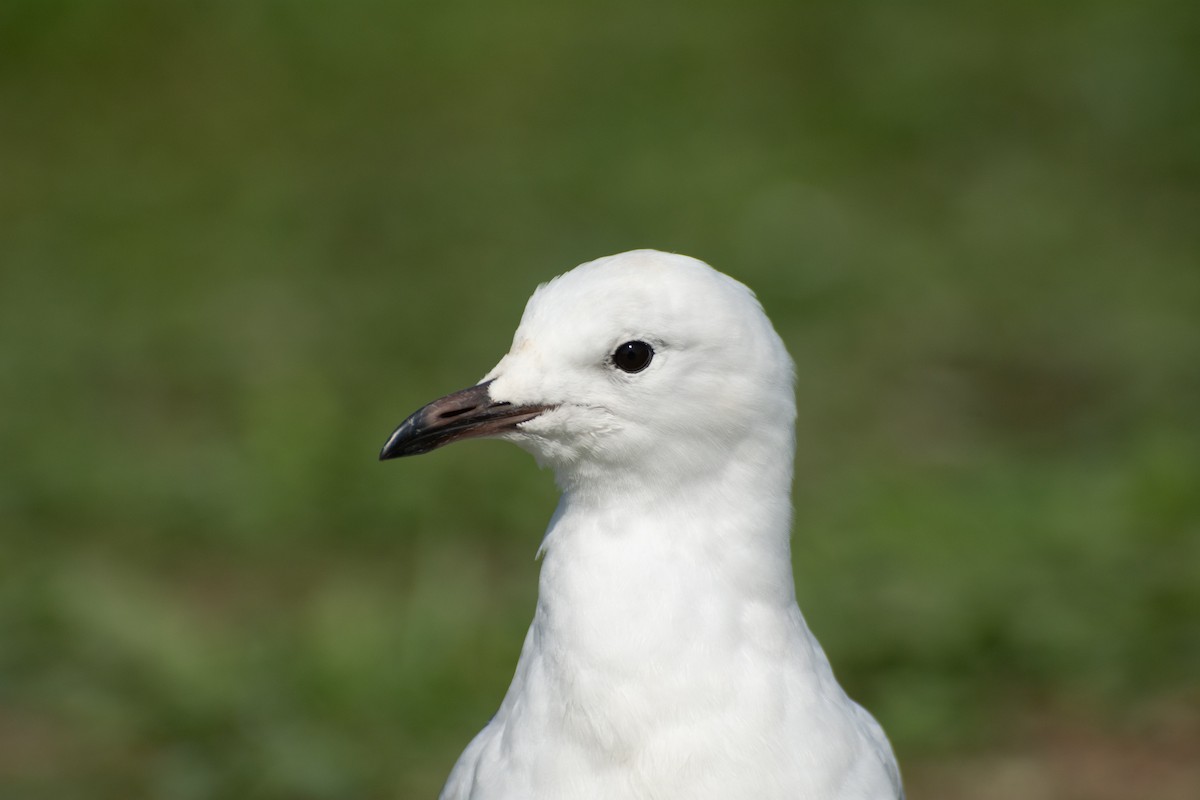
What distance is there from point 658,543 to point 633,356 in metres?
0.38

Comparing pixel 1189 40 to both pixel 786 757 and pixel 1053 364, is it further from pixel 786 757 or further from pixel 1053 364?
pixel 786 757

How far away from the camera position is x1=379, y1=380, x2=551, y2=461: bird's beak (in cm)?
322

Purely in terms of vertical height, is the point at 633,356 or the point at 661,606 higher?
the point at 633,356

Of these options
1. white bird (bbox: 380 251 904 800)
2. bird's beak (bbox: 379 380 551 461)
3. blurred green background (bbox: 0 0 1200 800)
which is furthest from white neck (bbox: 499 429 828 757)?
blurred green background (bbox: 0 0 1200 800)

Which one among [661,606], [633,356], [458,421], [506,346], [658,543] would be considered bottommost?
[661,606]

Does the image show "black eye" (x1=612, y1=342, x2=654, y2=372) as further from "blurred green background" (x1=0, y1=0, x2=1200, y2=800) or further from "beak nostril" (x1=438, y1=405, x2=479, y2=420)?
"blurred green background" (x1=0, y1=0, x2=1200, y2=800)

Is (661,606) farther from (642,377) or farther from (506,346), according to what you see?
(506,346)

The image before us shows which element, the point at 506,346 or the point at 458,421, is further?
the point at 506,346

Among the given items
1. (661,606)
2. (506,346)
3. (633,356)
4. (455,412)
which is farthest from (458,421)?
(506,346)

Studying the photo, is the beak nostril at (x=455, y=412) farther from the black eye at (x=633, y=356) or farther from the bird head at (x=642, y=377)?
the black eye at (x=633, y=356)

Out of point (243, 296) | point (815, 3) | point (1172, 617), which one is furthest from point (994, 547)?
point (815, 3)

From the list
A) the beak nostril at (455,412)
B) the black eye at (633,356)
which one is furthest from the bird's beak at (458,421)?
the black eye at (633,356)

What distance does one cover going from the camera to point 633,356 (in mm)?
3193

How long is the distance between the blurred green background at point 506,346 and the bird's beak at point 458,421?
223cm
